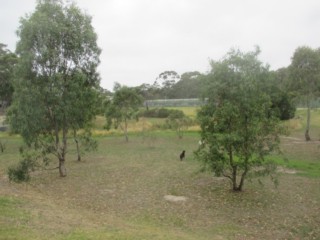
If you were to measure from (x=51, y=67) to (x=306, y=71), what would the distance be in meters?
22.9

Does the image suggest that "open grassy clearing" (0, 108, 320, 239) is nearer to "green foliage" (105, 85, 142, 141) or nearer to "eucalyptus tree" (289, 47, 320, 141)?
"eucalyptus tree" (289, 47, 320, 141)

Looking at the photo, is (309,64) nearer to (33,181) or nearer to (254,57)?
(254,57)

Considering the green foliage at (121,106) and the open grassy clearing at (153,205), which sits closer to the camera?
the open grassy clearing at (153,205)

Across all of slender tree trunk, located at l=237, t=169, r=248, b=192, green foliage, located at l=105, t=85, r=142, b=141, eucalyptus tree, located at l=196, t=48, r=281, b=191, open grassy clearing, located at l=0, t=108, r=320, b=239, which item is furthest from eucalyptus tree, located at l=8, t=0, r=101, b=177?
green foliage, located at l=105, t=85, r=142, b=141

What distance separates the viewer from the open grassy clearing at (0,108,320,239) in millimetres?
10000

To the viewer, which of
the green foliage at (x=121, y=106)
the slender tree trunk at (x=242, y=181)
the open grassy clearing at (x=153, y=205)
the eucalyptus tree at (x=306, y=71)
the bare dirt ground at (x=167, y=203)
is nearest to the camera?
the open grassy clearing at (x=153, y=205)

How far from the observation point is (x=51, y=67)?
1731 centimetres

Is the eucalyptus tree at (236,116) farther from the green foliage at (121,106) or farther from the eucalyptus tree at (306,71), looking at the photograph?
the green foliage at (121,106)

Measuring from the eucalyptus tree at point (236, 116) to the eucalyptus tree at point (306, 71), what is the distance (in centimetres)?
1918

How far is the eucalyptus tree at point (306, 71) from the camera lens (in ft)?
101

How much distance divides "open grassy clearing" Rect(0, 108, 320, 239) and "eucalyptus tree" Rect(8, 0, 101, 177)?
3306 mm

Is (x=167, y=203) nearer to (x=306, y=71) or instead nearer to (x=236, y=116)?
(x=236, y=116)

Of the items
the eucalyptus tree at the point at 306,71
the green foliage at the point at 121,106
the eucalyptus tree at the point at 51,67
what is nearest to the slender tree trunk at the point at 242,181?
the eucalyptus tree at the point at 51,67

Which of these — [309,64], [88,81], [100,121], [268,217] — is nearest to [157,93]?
[100,121]
